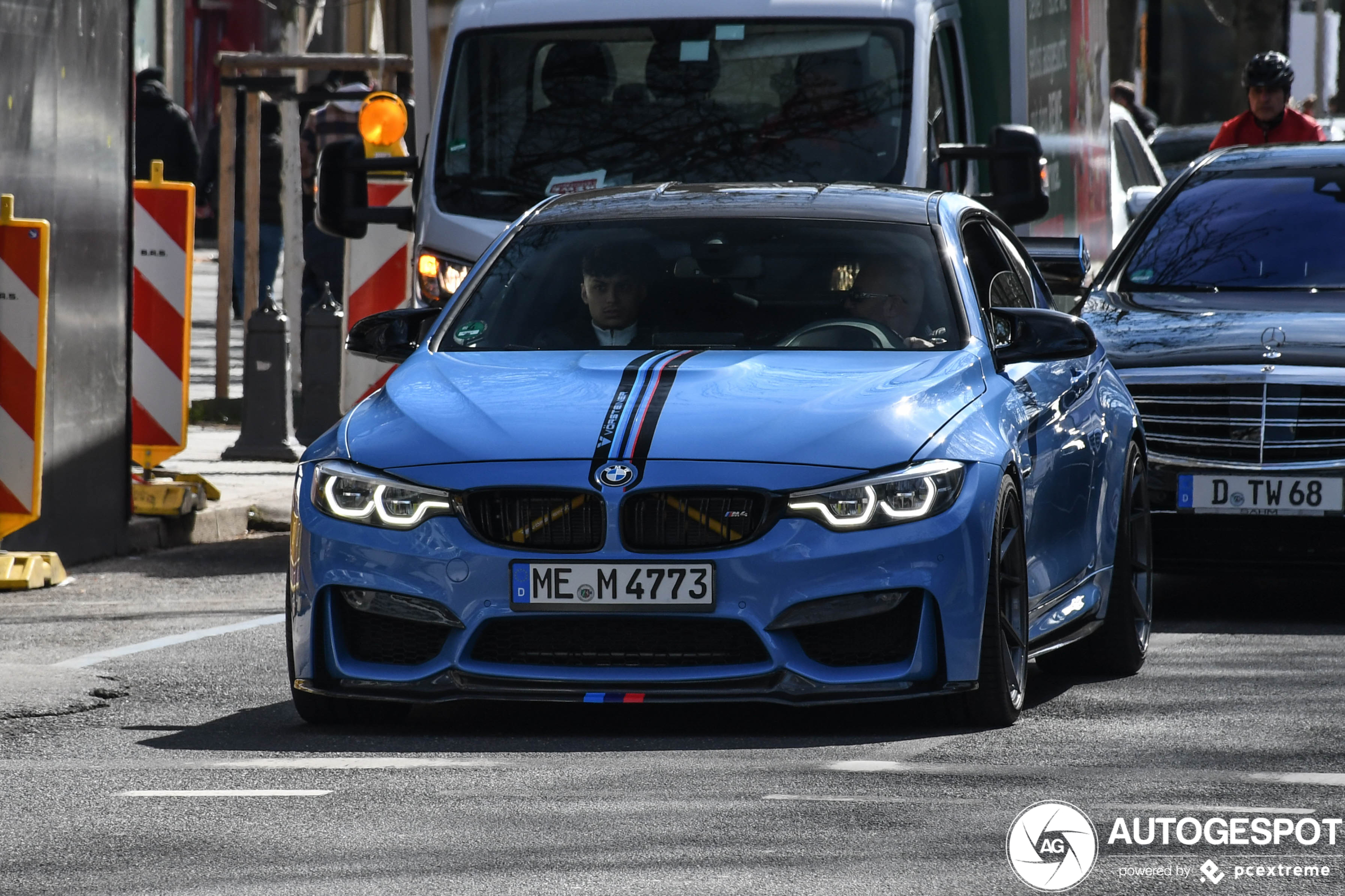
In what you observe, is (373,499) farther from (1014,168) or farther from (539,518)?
(1014,168)

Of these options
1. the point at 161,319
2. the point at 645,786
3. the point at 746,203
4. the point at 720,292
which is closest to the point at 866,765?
the point at 645,786

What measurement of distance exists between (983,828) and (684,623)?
1.29 meters

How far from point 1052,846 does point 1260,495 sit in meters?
4.33

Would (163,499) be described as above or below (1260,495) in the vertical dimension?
below

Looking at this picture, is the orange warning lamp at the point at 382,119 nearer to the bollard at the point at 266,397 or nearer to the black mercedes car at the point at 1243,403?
the bollard at the point at 266,397

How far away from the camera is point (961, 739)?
6.73 meters

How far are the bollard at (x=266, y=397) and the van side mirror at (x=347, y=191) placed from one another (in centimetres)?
352

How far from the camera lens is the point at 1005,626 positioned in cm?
694

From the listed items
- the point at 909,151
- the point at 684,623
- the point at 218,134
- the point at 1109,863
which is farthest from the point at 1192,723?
the point at 218,134

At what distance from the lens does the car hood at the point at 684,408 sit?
668cm

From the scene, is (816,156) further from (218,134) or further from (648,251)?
(218,134)

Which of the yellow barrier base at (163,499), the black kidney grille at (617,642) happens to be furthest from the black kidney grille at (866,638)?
the yellow barrier base at (163,499)

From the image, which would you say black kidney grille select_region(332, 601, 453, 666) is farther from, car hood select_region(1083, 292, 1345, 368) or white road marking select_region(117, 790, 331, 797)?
car hood select_region(1083, 292, 1345, 368)

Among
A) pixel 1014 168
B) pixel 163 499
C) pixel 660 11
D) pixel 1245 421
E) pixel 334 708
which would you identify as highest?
pixel 660 11
